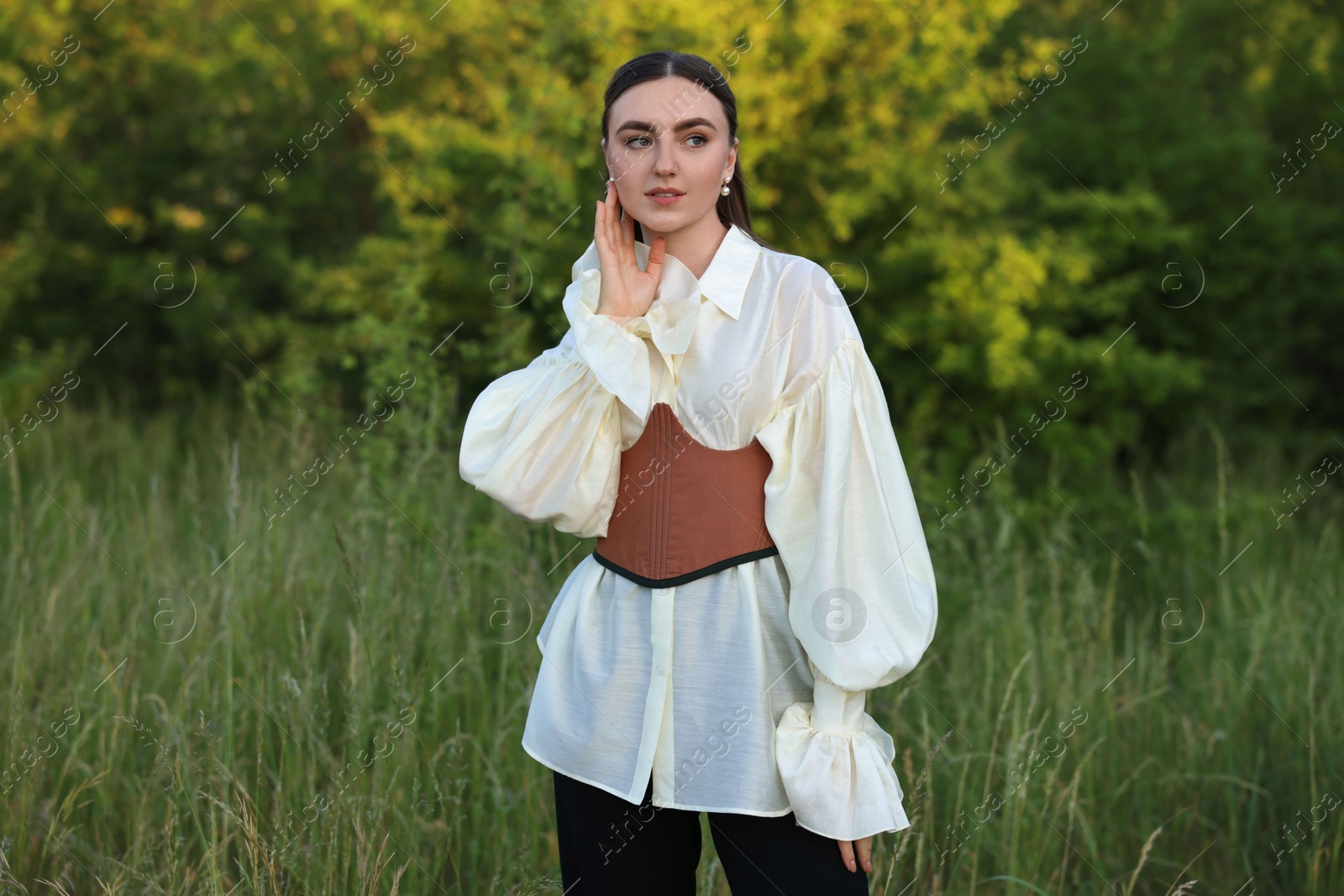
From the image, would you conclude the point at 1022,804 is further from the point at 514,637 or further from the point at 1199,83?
the point at 1199,83

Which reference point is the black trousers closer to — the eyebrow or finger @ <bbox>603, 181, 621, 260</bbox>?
Answer: finger @ <bbox>603, 181, 621, 260</bbox>

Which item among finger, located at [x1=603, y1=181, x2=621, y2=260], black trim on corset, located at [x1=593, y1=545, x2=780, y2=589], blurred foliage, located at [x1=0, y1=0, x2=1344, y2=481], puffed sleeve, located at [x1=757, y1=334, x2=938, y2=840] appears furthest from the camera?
blurred foliage, located at [x1=0, y1=0, x2=1344, y2=481]

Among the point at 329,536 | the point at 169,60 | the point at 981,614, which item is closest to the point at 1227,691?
the point at 981,614

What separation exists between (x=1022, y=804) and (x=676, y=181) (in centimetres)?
177

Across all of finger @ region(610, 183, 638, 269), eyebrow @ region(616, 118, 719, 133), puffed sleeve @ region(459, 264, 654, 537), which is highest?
eyebrow @ region(616, 118, 719, 133)

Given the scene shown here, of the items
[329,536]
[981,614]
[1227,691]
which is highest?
[329,536]

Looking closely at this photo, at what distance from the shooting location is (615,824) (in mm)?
1675

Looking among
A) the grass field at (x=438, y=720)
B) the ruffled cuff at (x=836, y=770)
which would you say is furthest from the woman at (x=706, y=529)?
the grass field at (x=438, y=720)

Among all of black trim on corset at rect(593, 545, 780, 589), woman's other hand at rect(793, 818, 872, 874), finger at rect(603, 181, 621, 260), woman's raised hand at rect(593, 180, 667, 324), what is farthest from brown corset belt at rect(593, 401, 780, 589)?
woman's other hand at rect(793, 818, 872, 874)

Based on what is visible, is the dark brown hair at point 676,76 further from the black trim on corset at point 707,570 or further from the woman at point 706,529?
the black trim on corset at point 707,570

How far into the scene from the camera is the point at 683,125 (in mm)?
1648

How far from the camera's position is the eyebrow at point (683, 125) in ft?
5.40

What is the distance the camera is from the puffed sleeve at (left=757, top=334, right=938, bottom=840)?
1.52 m

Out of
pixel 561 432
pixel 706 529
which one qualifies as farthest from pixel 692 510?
pixel 561 432
